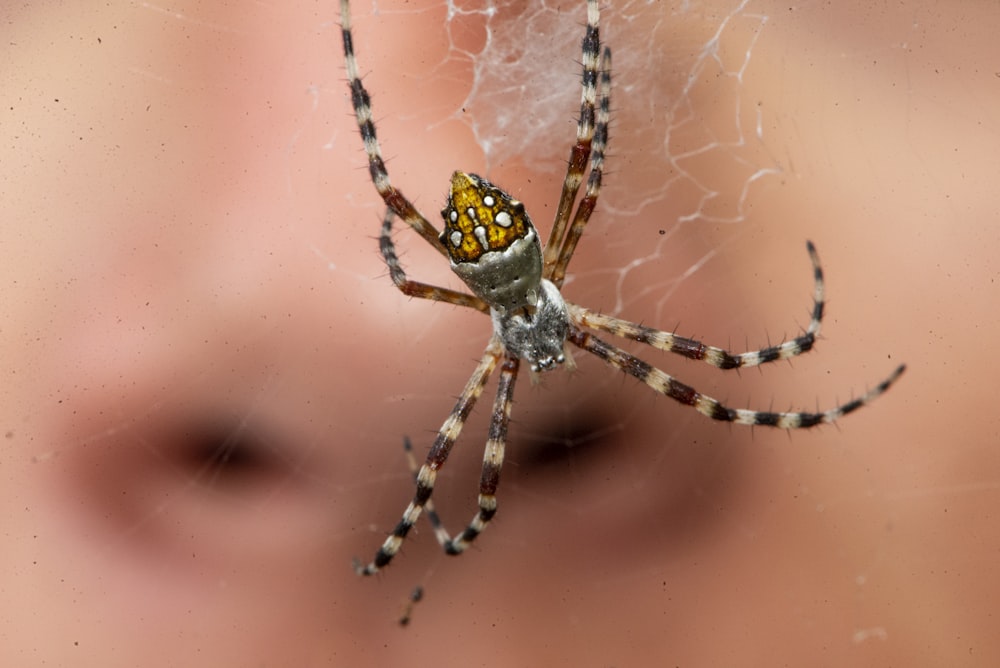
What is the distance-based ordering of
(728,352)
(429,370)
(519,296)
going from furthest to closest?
(429,370), (728,352), (519,296)

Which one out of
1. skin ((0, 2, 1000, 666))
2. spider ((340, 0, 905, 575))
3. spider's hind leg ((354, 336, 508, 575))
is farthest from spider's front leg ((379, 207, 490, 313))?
skin ((0, 2, 1000, 666))

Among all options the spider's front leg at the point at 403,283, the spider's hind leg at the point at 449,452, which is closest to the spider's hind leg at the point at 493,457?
the spider's hind leg at the point at 449,452

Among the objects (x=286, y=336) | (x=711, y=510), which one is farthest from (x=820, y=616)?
(x=286, y=336)

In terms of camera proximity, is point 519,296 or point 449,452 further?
point 449,452

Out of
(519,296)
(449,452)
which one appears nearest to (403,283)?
(519,296)

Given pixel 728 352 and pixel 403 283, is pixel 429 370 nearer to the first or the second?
pixel 403 283

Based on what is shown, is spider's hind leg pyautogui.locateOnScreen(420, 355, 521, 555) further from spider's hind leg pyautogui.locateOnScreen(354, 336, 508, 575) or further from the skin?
the skin

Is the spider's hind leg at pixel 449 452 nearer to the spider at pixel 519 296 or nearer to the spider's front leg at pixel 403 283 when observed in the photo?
the spider at pixel 519 296
